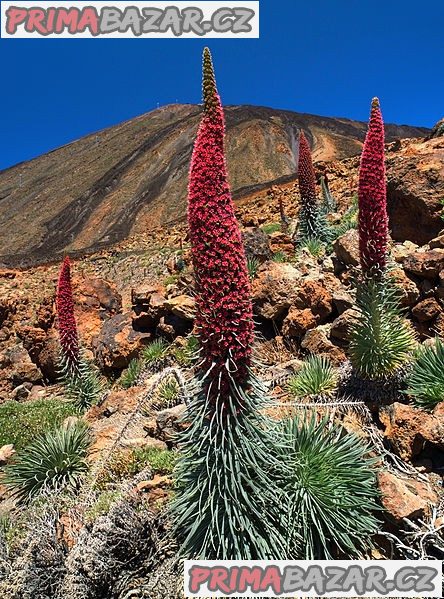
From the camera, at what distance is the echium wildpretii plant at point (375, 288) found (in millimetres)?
4582

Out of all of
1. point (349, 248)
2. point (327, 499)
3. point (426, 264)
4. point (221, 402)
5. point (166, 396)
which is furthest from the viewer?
point (349, 248)

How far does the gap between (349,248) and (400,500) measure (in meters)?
4.24

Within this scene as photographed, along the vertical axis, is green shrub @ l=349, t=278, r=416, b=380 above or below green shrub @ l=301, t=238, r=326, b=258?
below

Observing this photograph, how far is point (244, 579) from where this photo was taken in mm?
3240

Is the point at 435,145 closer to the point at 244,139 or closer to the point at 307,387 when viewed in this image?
the point at 307,387

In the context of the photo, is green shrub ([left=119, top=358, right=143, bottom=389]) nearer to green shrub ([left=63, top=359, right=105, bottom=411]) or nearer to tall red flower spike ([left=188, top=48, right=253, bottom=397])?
green shrub ([left=63, top=359, right=105, bottom=411])

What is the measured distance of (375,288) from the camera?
4.86 meters

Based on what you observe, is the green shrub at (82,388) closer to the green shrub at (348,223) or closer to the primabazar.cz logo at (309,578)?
the primabazar.cz logo at (309,578)

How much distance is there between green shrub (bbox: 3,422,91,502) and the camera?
517 centimetres

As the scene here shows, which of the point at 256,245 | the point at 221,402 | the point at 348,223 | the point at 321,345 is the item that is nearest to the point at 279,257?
the point at 256,245

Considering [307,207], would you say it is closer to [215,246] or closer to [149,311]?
[149,311]

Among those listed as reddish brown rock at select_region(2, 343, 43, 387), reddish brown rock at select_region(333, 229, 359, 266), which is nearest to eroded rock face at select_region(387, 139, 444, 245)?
reddish brown rock at select_region(333, 229, 359, 266)

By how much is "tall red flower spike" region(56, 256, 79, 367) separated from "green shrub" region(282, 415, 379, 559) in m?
4.79

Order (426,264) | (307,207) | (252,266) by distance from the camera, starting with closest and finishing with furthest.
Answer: (426,264) < (252,266) < (307,207)
